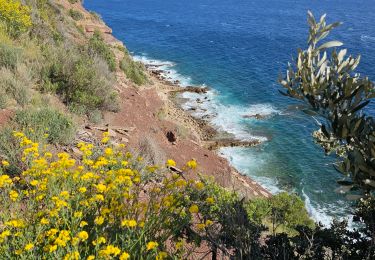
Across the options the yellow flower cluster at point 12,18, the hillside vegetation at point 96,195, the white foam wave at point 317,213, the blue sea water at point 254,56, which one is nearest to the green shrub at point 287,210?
the hillside vegetation at point 96,195

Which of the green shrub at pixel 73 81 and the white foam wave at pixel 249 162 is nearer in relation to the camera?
the green shrub at pixel 73 81

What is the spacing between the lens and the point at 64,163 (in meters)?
5.18

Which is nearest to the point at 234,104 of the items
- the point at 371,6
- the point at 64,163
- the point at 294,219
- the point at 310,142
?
the point at 310,142

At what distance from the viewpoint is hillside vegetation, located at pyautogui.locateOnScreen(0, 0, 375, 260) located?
14.3 feet

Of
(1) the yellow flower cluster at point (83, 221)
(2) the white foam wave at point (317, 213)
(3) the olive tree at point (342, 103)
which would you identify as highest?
(3) the olive tree at point (342, 103)

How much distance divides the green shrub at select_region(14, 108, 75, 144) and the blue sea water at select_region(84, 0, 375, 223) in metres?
5.70

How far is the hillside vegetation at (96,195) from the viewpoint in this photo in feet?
14.3

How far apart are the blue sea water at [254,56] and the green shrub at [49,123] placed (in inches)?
225

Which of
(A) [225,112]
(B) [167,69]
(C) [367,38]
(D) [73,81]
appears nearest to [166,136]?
(D) [73,81]

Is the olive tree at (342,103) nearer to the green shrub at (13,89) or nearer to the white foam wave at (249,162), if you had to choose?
the green shrub at (13,89)

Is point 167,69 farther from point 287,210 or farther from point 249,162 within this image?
point 287,210

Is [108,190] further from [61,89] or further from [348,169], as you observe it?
[61,89]

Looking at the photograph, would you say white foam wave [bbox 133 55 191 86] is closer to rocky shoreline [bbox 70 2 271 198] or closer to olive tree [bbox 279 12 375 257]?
rocky shoreline [bbox 70 2 271 198]

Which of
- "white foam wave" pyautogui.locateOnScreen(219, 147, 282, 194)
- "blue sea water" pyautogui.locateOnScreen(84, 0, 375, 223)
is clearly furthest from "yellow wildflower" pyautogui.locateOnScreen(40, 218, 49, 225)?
"white foam wave" pyautogui.locateOnScreen(219, 147, 282, 194)
